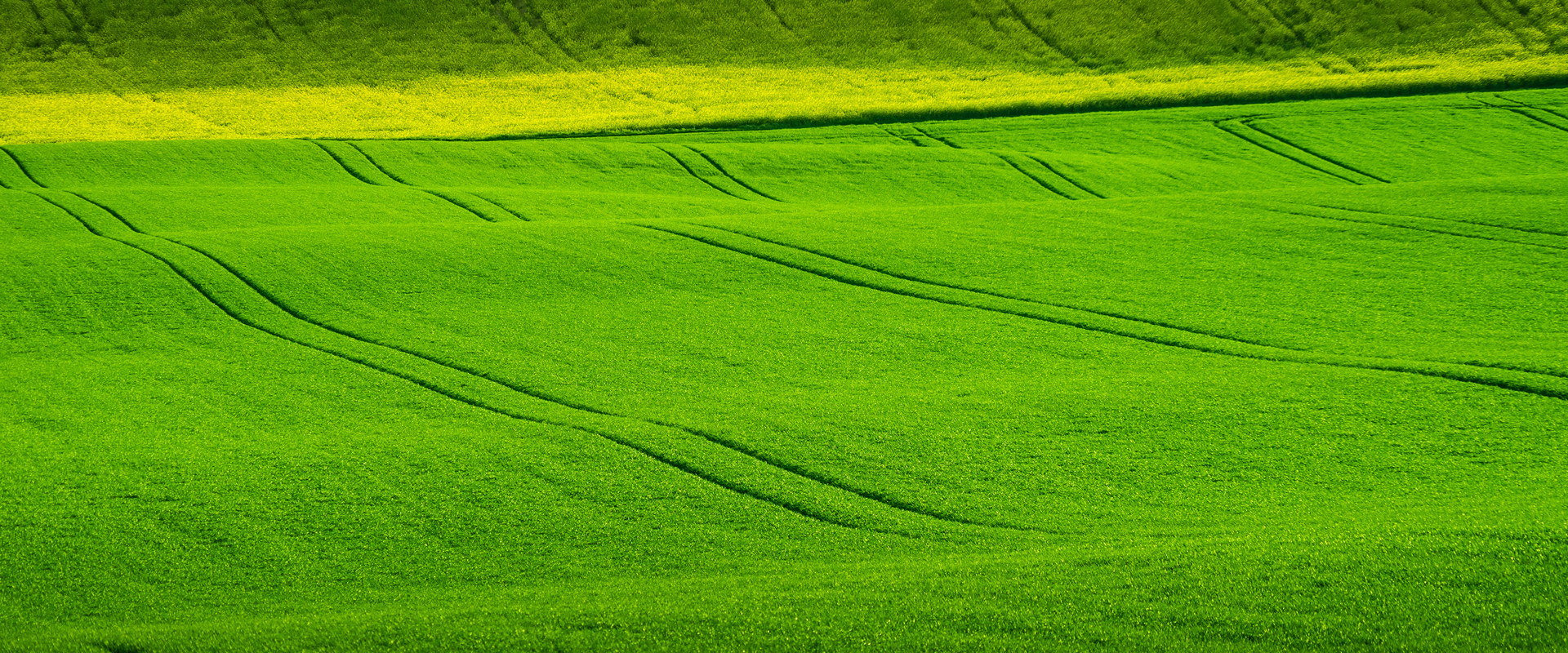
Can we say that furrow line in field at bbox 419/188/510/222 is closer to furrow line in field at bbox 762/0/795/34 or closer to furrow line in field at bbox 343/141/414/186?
furrow line in field at bbox 343/141/414/186

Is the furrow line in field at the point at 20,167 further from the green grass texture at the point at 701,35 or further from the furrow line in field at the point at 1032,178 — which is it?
the furrow line in field at the point at 1032,178

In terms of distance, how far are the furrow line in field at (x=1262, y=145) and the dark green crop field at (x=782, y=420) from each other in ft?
13.1

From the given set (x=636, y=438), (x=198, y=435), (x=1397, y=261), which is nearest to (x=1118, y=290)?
(x=1397, y=261)

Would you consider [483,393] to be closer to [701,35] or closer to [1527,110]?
[701,35]

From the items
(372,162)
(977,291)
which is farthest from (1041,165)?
(372,162)

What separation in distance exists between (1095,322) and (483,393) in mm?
6632

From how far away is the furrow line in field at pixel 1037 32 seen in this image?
38.0 metres

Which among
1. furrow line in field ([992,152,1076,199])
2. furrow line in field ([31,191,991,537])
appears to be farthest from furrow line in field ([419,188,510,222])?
furrow line in field ([992,152,1076,199])

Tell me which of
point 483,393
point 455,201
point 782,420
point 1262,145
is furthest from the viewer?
point 1262,145

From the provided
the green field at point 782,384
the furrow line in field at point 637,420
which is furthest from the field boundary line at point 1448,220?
the furrow line in field at point 637,420

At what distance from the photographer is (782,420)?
1120 cm

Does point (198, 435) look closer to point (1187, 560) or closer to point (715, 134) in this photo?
point (1187, 560)

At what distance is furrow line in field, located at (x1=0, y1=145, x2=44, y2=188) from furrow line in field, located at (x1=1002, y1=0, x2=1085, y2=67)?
84.8 feet

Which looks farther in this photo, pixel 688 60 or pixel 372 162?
pixel 688 60
